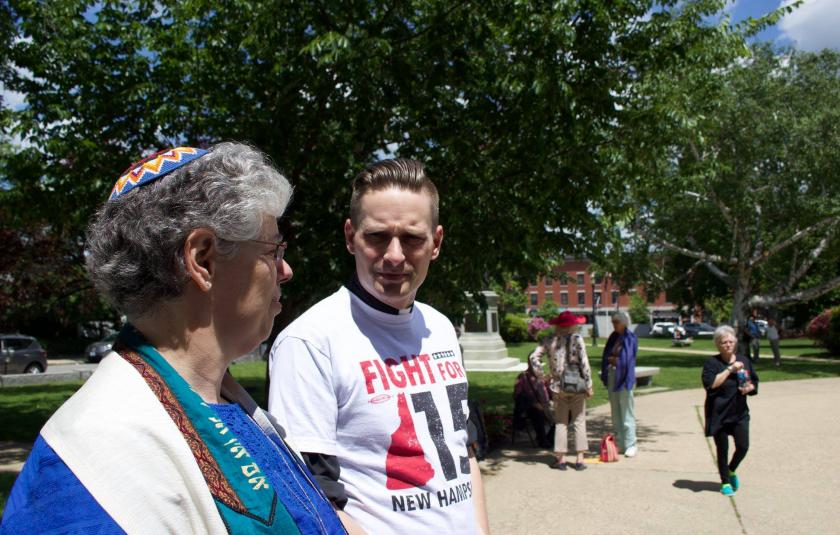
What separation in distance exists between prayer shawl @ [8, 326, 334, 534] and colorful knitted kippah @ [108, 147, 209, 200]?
0.29 metres

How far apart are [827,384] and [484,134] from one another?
13.4 m

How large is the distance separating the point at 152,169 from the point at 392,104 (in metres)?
7.12

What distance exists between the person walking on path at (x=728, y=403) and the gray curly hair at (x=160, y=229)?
Answer: 6.40 metres

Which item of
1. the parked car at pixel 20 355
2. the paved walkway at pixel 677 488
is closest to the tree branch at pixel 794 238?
the paved walkway at pixel 677 488

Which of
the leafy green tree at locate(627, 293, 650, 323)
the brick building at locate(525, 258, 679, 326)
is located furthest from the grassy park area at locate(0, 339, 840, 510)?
the brick building at locate(525, 258, 679, 326)

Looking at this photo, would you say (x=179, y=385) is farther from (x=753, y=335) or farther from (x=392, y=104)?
(x=753, y=335)

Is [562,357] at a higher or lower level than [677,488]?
higher

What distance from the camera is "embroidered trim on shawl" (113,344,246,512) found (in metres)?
1.11

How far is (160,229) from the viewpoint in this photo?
1.25 m

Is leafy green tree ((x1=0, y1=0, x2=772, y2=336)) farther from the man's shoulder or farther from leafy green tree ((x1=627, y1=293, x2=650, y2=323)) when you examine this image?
leafy green tree ((x1=627, y1=293, x2=650, y2=323))

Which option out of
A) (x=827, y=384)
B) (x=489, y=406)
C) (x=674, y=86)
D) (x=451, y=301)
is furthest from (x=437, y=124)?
(x=827, y=384)

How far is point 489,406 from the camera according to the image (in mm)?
13070

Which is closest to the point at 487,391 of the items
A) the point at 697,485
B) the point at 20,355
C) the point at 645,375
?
the point at 645,375

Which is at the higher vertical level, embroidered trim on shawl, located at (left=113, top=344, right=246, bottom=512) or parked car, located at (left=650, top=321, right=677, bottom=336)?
embroidered trim on shawl, located at (left=113, top=344, right=246, bottom=512)
